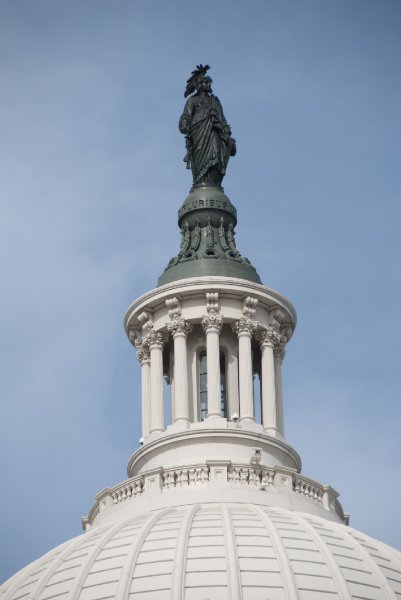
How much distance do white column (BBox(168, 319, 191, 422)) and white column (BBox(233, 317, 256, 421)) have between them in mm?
2038

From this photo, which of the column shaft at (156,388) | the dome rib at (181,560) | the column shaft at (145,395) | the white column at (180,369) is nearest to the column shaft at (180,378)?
the white column at (180,369)

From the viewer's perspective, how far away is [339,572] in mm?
76875

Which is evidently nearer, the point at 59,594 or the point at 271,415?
the point at 59,594

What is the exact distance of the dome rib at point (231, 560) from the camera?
74500mm

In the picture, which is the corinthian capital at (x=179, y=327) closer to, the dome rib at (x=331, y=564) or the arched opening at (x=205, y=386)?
the arched opening at (x=205, y=386)

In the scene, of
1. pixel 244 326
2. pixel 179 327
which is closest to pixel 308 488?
pixel 244 326

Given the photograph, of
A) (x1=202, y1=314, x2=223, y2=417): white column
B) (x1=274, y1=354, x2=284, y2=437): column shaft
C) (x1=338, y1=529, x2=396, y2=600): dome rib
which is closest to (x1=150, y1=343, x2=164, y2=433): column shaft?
(x1=202, y1=314, x2=223, y2=417): white column

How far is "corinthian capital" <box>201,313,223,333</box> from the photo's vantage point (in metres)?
89.6

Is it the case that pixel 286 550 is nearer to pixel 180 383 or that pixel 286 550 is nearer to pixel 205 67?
pixel 180 383

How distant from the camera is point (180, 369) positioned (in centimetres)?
8888

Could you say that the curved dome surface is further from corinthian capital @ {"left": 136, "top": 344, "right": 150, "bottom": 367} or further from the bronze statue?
the bronze statue

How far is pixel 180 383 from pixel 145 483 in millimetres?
4736

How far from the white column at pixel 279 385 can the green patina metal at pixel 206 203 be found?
119 inches

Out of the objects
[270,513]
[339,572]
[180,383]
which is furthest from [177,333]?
[339,572]
